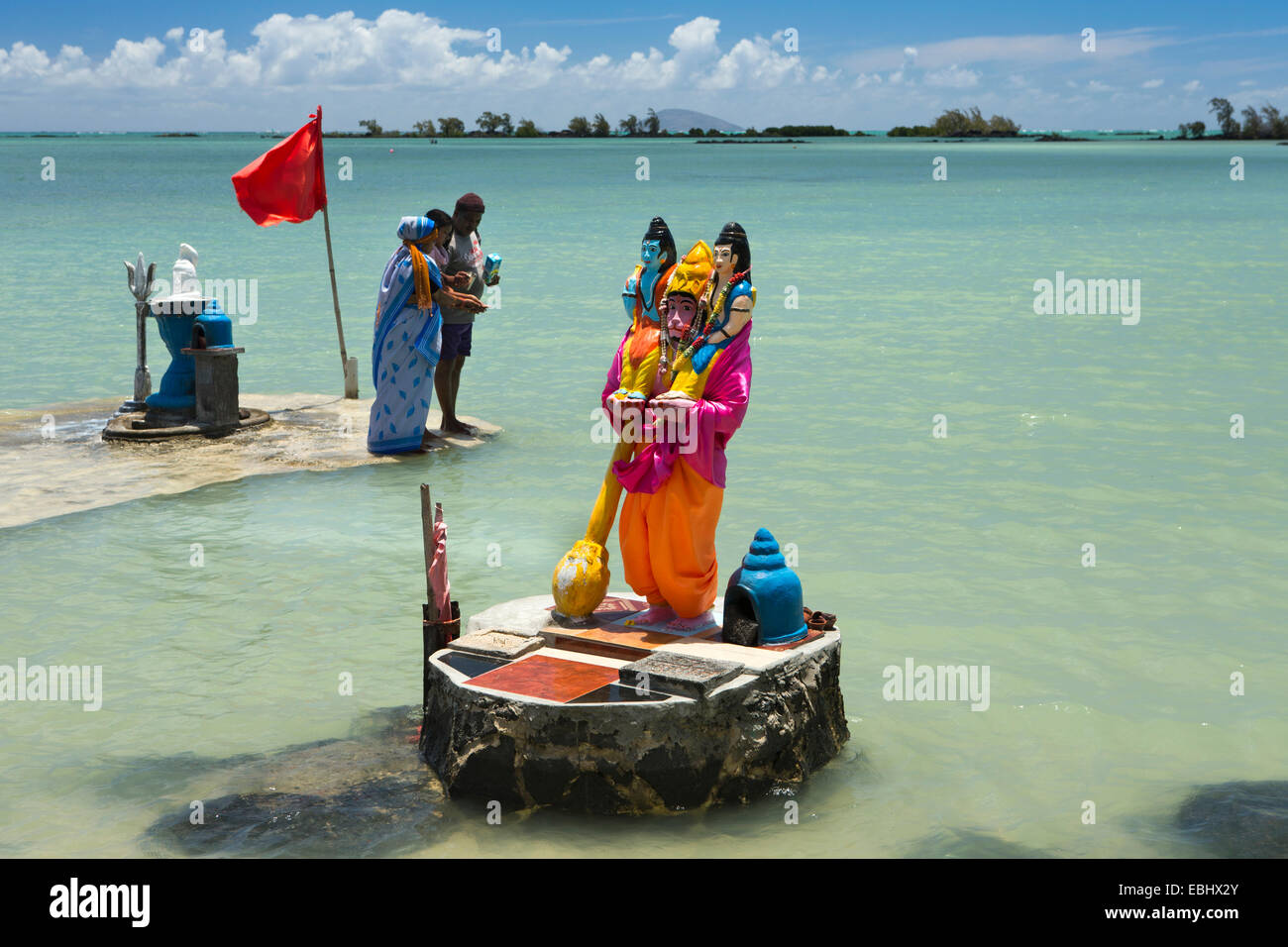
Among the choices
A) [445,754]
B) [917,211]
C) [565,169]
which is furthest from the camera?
[565,169]

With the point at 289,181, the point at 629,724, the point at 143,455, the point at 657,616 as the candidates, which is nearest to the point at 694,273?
the point at 657,616

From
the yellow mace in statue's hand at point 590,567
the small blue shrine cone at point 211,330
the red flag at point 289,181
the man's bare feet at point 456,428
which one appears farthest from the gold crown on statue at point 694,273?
the red flag at point 289,181

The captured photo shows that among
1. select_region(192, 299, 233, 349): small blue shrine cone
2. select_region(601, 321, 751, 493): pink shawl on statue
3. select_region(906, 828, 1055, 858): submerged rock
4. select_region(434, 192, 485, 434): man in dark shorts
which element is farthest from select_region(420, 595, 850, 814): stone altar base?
select_region(192, 299, 233, 349): small blue shrine cone

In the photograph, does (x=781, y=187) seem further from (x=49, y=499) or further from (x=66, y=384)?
(x=49, y=499)

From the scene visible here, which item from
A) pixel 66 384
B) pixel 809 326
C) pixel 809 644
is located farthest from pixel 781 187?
pixel 809 644

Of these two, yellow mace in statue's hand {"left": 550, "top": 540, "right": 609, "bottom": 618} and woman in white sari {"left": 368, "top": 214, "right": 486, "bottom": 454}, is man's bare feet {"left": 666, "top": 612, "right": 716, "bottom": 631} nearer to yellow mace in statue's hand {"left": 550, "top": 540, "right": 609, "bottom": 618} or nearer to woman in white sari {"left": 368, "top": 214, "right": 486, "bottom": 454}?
yellow mace in statue's hand {"left": 550, "top": 540, "right": 609, "bottom": 618}

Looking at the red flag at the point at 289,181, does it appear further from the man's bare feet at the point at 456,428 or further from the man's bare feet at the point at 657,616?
the man's bare feet at the point at 657,616

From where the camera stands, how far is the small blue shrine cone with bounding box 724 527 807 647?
21.3ft

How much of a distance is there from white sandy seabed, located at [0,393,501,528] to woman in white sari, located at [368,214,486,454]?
0.86 feet

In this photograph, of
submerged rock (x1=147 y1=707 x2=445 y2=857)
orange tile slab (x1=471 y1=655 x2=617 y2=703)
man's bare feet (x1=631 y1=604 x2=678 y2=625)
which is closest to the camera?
submerged rock (x1=147 y1=707 x2=445 y2=857)

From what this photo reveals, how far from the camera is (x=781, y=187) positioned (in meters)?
69.1

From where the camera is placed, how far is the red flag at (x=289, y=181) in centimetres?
1394
